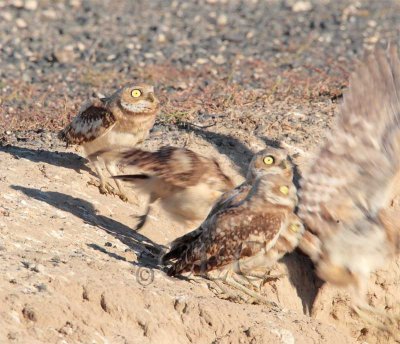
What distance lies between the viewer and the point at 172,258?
25.5ft

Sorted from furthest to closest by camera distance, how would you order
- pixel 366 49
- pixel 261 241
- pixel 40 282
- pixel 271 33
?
pixel 271 33, pixel 366 49, pixel 261 241, pixel 40 282

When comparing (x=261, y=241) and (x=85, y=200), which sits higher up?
(x=261, y=241)

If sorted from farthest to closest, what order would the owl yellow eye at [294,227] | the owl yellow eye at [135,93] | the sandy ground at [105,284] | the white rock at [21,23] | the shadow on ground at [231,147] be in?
the white rock at [21,23] → the shadow on ground at [231,147] → the owl yellow eye at [135,93] → the owl yellow eye at [294,227] → the sandy ground at [105,284]

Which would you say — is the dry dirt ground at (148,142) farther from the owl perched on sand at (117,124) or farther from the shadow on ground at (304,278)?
the owl perched on sand at (117,124)

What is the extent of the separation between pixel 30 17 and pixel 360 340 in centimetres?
1263

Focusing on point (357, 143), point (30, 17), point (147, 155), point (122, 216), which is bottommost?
point (30, 17)

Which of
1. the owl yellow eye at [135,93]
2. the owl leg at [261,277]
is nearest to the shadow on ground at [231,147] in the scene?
the owl yellow eye at [135,93]

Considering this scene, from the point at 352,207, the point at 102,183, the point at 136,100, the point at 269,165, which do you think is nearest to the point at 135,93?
the point at 136,100

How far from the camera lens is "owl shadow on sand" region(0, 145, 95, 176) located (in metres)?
9.73

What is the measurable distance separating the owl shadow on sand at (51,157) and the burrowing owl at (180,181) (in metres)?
1.28

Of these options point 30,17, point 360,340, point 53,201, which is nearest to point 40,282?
point 53,201

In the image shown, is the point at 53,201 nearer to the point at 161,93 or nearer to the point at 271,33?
the point at 161,93

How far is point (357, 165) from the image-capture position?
864 cm

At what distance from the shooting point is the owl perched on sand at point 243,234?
7.46 meters
